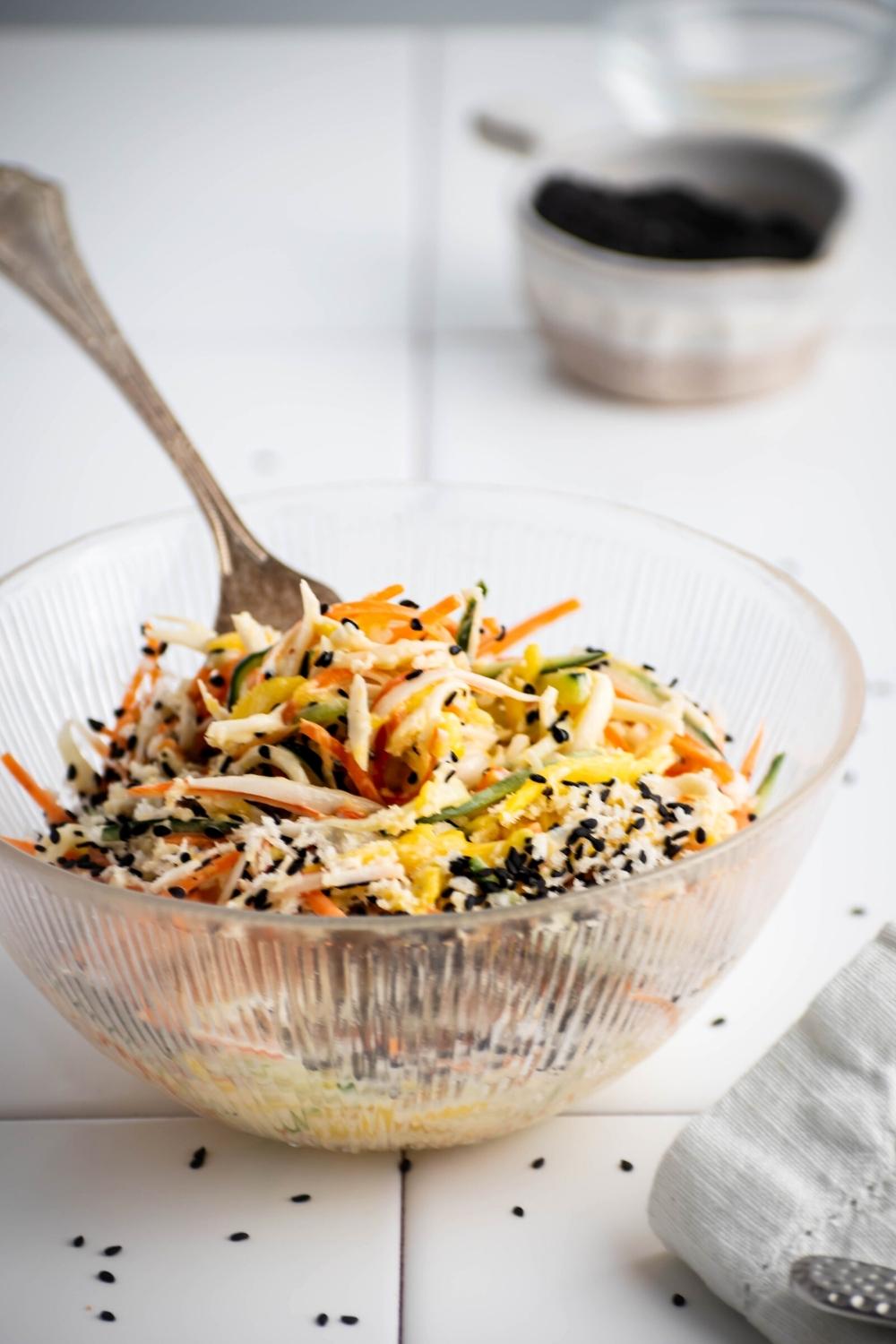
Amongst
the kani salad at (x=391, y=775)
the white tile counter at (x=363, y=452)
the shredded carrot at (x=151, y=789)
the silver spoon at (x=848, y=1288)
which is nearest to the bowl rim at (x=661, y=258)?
the white tile counter at (x=363, y=452)

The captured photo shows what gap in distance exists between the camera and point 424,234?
2588 mm

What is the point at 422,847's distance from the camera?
2.92 ft

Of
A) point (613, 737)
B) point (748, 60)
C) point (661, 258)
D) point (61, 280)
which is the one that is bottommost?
point (613, 737)

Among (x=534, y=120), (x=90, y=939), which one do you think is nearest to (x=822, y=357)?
(x=534, y=120)

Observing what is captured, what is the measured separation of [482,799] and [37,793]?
353 millimetres

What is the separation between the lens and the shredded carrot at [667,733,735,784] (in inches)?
40.9

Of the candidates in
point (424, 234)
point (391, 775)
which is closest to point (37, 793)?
point (391, 775)

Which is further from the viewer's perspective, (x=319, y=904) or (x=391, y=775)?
(x=391, y=775)

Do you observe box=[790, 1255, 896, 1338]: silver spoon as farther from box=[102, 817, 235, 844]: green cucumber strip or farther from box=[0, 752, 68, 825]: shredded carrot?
box=[0, 752, 68, 825]: shredded carrot

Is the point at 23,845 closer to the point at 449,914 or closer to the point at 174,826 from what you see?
the point at 174,826

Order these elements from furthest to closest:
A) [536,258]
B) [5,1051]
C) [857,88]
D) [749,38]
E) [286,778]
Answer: [749,38], [857,88], [536,258], [5,1051], [286,778]

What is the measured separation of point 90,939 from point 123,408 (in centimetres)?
140

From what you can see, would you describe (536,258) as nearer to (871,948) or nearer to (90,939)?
(871,948)

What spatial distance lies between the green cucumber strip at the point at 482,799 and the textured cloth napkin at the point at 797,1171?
24 cm
